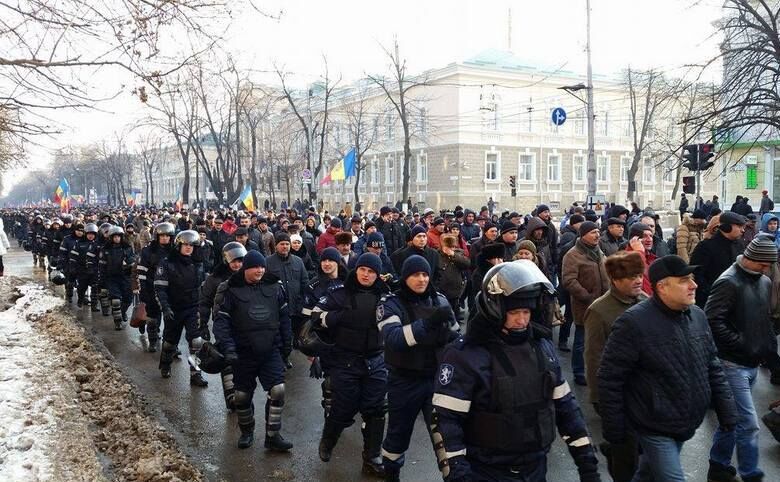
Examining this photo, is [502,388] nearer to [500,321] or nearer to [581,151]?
[500,321]

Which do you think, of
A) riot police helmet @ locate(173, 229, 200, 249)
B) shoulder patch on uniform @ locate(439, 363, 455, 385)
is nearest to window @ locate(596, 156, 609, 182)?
riot police helmet @ locate(173, 229, 200, 249)

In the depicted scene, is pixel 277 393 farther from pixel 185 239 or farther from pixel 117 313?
pixel 117 313

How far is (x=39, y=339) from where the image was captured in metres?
10.9

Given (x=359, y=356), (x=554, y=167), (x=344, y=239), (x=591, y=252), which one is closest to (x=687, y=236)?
(x=591, y=252)

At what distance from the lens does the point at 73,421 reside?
6.75m

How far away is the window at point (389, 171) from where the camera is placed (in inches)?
2143

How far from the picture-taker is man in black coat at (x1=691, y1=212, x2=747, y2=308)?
279 inches

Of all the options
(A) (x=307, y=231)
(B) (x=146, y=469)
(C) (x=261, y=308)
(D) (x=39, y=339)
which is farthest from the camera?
(A) (x=307, y=231)

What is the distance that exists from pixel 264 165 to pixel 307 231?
4629 centimetres

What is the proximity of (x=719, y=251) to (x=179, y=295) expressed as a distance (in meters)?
6.69

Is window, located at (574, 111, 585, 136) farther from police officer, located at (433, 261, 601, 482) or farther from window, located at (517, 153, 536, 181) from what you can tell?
police officer, located at (433, 261, 601, 482)

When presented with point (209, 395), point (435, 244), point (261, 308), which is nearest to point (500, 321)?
point (261, 308)

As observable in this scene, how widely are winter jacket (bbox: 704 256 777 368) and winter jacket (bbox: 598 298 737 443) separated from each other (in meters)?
1.20

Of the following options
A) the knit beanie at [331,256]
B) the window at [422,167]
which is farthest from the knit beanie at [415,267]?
the window at [422,167]
